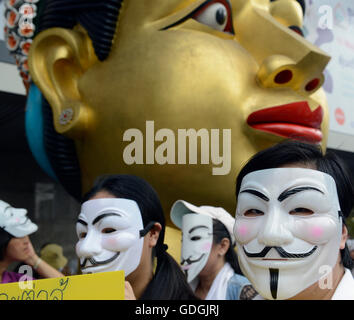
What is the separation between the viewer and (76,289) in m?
1.04

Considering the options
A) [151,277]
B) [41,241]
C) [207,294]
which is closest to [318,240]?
[151,277]

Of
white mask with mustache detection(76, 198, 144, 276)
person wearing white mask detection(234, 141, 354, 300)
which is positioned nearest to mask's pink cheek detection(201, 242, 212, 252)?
white mask with mustache detection(76, 198, 144, 276)

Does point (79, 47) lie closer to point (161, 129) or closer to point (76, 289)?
point (161, 129)

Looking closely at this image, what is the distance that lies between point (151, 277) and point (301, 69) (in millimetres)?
1418

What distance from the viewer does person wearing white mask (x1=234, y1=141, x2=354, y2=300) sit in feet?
3.82

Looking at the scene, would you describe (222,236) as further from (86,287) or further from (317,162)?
(86,287)

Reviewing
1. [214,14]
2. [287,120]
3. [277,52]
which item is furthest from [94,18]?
[287,120]

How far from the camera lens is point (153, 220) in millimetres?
1718

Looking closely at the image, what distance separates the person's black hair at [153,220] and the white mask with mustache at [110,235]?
30mm

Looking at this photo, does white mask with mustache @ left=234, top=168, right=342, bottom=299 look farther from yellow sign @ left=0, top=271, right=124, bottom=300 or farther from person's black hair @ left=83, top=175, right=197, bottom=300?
person's black hair @ left=83, top=175, right=197, bottom=300

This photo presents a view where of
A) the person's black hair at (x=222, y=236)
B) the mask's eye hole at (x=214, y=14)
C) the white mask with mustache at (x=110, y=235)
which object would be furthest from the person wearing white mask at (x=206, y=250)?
the mask's eye hole at (x=214, y=14)

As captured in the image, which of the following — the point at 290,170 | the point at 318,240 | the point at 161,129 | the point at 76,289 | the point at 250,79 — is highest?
the point at 250,79

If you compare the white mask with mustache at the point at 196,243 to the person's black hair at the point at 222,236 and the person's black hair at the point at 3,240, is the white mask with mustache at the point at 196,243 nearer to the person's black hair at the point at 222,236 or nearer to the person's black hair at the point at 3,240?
the person's black hair at the point at 222,236

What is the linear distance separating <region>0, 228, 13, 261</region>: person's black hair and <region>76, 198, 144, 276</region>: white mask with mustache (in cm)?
73
